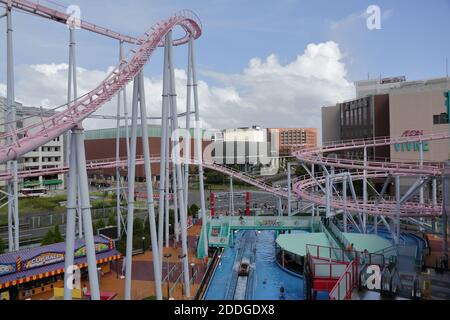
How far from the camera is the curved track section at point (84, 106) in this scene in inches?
357

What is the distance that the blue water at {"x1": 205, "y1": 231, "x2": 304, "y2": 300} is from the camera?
16.3m

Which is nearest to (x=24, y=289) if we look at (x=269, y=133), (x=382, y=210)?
(x=382, y=210)

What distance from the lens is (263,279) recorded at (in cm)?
1861

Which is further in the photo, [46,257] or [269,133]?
[269,133]

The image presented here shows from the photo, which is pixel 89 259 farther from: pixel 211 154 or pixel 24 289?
pixel 211 154

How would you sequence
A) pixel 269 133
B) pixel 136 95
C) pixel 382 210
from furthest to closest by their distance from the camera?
pixel 269 133 → pixel 382 210 → pixel 136 95

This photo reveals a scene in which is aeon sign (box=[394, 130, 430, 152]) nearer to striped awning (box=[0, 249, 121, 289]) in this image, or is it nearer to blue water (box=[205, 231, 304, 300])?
blue water (box=[205, 231, 304, 300])

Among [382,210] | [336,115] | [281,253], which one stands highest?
[336,115]

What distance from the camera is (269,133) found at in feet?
327

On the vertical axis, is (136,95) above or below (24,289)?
above

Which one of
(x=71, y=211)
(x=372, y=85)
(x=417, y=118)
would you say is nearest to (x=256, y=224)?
(x=71, y=211)

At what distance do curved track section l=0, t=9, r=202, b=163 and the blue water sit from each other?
9213 mm

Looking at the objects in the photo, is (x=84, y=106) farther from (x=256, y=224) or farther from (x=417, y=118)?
(x=417, y=118)
